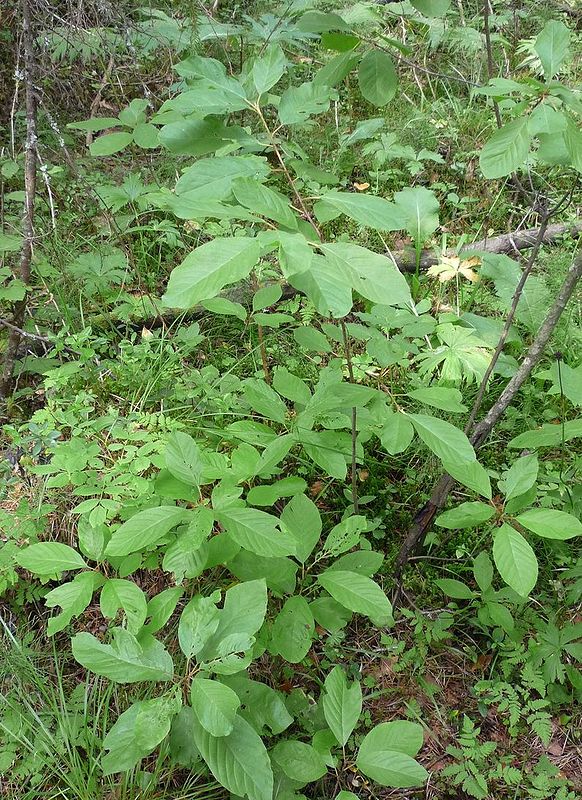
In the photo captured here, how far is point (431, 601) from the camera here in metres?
2.06

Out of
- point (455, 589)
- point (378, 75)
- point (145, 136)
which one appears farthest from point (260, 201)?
point (145, 136)

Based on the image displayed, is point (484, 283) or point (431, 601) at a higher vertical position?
point (484, 283)

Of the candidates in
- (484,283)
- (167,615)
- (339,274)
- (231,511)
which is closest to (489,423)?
(231,511)

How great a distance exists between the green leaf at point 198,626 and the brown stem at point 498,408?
91cm

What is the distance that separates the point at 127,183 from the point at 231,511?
2175mm

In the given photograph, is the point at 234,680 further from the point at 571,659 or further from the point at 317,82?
the point at 317,82

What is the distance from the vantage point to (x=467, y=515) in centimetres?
159

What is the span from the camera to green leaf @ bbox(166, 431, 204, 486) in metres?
1.51

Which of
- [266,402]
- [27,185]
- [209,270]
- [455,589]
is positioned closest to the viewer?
[209,270]

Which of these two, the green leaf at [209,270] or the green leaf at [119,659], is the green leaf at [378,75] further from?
the green leaf at [119,659]

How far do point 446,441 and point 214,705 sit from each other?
2.73 ft

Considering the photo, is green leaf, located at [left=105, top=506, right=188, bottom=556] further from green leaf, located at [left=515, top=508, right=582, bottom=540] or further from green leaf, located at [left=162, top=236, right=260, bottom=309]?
green leaf, located at [left=515, top=508, right=582, bottom=540]

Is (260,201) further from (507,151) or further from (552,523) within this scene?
(552,523)

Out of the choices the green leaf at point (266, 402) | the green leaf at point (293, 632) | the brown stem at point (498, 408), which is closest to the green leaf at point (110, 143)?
the green leaf at point (266, 402)
